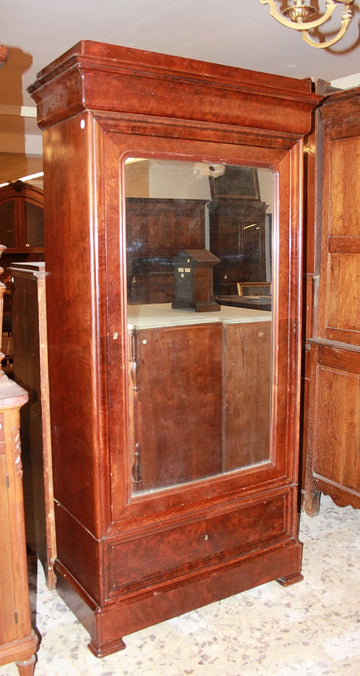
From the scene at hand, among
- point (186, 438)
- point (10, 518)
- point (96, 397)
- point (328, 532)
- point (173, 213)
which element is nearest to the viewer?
point (10, 518)

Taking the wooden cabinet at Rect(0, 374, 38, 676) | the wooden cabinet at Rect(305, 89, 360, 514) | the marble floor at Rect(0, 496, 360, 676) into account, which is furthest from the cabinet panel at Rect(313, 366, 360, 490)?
the wooden cabinet at Rect(0, 374, 38, 676)

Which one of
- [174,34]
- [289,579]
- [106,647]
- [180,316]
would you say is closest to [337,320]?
[180,316]

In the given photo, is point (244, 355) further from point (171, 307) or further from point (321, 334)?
point (321, 334)

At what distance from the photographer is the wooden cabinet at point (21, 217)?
791 cm

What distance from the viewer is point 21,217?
8008 millimetres

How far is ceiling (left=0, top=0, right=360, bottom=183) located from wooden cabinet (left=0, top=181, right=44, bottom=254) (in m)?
3.22

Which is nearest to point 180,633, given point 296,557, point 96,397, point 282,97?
point 296,557

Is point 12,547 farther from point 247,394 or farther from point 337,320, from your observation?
point 337,320

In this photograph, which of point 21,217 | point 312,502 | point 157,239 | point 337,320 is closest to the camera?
point 157,239

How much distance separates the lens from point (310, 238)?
108 inches

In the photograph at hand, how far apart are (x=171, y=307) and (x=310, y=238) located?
106 cm

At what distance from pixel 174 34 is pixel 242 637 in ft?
10.9

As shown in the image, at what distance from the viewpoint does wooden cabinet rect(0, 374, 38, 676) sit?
163 cm

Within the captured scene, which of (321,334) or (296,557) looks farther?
(321,334)
